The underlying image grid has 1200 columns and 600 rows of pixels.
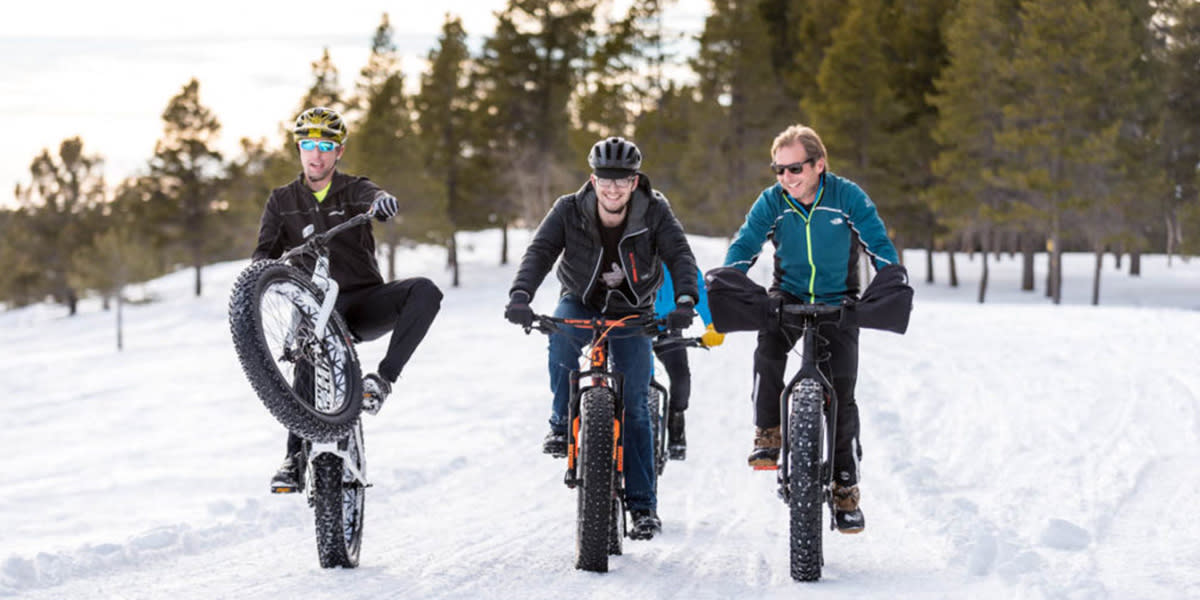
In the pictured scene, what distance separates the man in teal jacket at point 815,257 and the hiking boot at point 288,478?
2.64m

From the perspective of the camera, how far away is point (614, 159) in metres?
5.82

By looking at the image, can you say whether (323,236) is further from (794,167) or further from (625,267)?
(794,167)

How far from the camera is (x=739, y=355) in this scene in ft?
65.3

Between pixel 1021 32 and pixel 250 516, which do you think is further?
pixel 1021 32

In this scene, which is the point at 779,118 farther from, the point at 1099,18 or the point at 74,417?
the point at 74,417

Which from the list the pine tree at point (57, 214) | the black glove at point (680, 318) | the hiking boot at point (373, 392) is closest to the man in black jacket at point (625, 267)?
the black glove at point (680, 318)

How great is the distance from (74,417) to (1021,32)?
31372 mm

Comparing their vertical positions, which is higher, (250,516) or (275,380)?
(275,380)

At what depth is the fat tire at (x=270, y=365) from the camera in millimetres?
5113

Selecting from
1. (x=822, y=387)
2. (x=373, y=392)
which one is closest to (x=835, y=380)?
(x=822, y=387)

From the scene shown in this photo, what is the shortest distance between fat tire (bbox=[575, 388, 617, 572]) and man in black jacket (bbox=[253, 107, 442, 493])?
3.96ft

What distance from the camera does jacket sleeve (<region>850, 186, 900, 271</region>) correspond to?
577cm

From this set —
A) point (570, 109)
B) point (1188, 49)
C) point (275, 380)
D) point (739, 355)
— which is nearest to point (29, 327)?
point (570, 109)

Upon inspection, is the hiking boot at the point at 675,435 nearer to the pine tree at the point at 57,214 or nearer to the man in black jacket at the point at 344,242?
the man in black jacket at the point at 344,242
